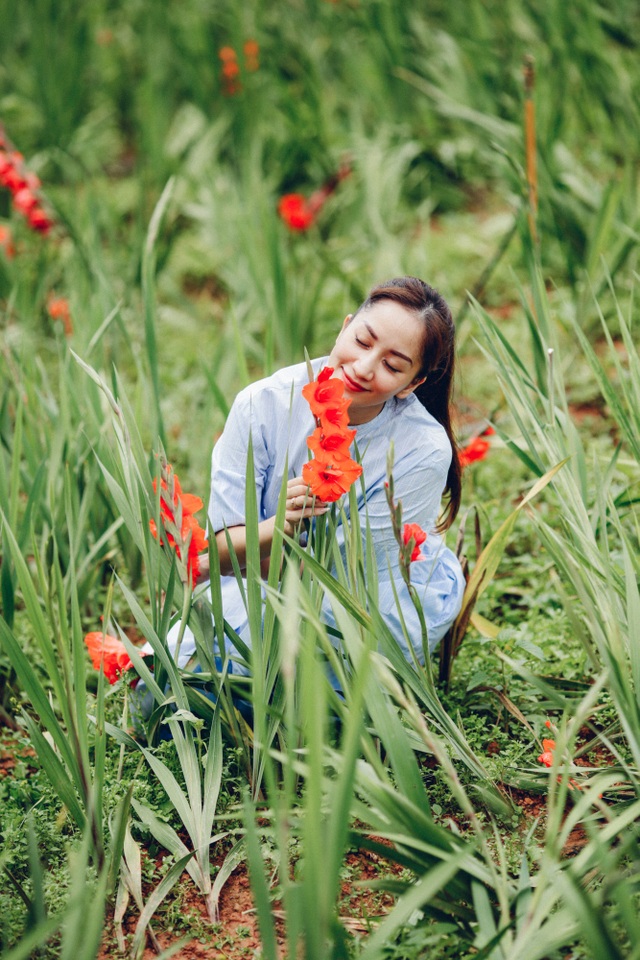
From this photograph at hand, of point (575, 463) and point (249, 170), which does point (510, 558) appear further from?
point (249, 170)

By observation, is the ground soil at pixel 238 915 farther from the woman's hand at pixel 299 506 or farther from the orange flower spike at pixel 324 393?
the orange flower spike at pixel 324 393

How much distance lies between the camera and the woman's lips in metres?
1.39

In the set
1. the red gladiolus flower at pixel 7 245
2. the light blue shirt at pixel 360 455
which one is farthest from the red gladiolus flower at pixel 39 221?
the light blue shirt at pixel 360 455

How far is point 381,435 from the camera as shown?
154cm

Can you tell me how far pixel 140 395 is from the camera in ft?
6.51

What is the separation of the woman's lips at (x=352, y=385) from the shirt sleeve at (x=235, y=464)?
0.65 feet

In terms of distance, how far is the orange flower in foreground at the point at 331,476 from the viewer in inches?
48.0

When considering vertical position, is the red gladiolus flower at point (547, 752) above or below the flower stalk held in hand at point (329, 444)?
below

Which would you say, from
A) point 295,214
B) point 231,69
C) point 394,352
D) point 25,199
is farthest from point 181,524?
point 231,69

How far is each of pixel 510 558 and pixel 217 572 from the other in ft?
3.39

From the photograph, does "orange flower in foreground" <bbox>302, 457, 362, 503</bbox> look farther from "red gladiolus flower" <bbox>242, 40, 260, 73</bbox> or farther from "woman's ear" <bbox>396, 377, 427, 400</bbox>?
"red gladiolus flower" <bbox>242, 40, 260, 73</bbox>

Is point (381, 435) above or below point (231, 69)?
below

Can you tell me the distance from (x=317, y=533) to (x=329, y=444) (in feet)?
0.53

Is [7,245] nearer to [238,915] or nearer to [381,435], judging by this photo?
[381,435]
